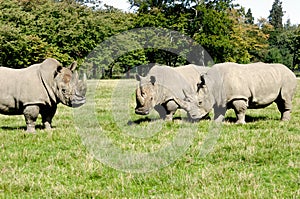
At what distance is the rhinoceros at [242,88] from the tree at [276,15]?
11277cm

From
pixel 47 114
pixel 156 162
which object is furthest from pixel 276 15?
pixel 156 162

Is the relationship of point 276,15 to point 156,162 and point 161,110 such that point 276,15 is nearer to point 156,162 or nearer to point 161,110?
point 161,110

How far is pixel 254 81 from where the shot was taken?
1237 centimetres

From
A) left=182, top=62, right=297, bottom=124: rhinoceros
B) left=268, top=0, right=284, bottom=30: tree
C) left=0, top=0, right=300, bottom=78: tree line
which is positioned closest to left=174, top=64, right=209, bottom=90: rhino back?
left=182, top=62, right=297, bottom=124: rhinoceros

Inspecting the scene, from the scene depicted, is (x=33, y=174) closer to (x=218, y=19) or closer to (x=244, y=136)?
(x=244, y=136)

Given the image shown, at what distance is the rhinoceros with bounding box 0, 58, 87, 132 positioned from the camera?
1088cm

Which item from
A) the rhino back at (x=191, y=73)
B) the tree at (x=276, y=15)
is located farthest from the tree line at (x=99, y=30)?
the tree at (x=276, y=15)

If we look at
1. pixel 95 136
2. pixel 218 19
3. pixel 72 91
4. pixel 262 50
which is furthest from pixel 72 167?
pixel 262 50

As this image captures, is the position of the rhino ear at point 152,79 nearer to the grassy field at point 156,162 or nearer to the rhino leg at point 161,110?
the rhino leg at point 161,110

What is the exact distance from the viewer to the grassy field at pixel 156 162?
6023 mm

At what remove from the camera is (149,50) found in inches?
1781

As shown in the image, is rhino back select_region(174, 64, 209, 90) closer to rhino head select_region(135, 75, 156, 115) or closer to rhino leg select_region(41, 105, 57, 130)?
rhino head select_region(135, 75, 156, 115)

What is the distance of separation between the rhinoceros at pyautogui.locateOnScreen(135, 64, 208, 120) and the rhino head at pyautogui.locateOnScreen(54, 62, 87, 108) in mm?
1689

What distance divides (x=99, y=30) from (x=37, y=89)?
43.4 meters
